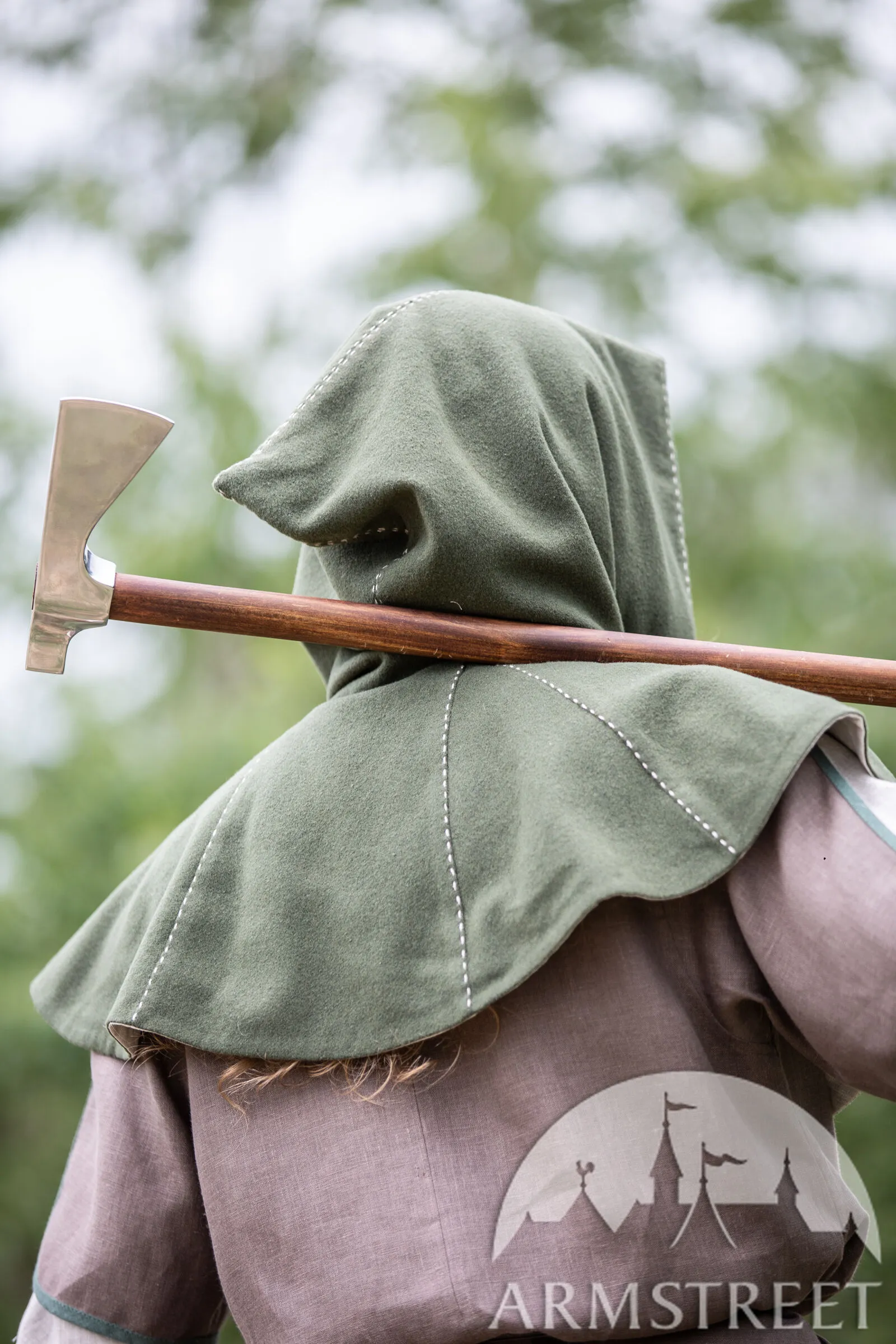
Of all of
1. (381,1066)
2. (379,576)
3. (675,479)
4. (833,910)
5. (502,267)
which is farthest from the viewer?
(502,267)

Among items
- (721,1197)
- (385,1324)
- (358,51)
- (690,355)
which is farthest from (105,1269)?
(358,51)

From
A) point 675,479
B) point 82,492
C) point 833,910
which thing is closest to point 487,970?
point 833,910

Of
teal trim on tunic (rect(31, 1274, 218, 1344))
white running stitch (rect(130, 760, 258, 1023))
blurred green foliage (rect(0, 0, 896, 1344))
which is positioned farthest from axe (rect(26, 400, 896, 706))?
blurred green foliage (rect(0, 0, 896, 1344))

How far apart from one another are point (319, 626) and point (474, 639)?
0.13 meters

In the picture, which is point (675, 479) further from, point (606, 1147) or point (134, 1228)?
point (134, 1228)

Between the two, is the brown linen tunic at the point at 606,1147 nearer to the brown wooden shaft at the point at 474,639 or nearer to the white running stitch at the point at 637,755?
the white running stitch at the point at 637,755

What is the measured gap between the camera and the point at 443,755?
95 cm

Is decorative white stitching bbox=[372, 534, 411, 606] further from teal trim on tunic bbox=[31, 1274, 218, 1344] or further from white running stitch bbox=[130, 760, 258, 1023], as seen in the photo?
teal trim on tunic bbox=[31, 1274, 218, 1344]

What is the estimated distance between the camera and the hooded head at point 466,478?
96 centimetres

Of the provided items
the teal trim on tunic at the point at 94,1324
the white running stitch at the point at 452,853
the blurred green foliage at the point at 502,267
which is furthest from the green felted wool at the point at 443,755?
the blurred green foliage at the point at 502,267

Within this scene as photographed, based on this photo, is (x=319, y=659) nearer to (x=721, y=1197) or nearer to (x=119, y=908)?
(x=119, y=908)

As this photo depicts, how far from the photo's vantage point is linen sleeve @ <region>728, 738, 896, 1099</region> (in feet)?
2.54

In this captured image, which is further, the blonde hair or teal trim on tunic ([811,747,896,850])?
the blonde hair

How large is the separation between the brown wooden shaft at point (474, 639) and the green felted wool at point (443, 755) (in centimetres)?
2
